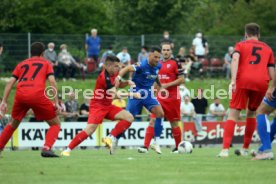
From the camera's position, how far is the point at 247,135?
50.9ft

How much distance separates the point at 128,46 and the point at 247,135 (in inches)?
756

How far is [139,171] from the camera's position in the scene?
1182cm

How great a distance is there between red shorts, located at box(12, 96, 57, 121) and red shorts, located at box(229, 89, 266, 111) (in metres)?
3.37

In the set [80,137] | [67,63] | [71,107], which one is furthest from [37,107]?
[67,63]

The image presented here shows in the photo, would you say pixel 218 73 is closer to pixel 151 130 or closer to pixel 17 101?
pixel 151 130

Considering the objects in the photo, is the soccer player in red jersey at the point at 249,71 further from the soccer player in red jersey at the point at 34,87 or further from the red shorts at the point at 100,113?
the soccer player in red jersey at the point at 34,87

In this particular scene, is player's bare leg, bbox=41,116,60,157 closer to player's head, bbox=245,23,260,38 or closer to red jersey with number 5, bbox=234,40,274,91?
red jersey with number 5, bbox=234,40,274,91

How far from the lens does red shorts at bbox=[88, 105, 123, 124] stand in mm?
15719

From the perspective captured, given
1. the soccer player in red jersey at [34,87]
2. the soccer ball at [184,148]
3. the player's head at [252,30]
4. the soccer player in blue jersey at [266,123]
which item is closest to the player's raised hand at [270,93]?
the soccer player in blue jersey at [266,123]

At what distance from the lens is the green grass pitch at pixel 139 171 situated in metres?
10.7

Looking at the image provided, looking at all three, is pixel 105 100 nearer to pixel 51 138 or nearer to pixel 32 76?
pixel 51 138

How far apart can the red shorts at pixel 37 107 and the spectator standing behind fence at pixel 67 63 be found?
16344 millimetres

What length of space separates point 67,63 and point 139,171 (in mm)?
20879

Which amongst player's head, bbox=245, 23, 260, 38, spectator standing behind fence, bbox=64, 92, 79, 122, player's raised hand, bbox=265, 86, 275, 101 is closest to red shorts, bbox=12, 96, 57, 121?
Answer: player's head, bbox=245, 23, 260, 38
